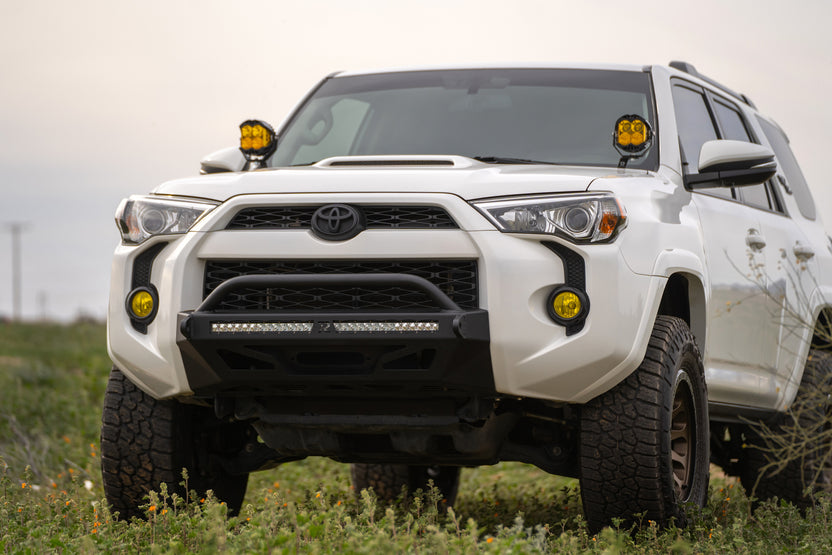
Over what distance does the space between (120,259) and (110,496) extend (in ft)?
3.40

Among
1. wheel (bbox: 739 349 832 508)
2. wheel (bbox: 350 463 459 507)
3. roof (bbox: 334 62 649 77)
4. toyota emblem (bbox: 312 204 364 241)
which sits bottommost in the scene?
wheel (bbox: 350 463 459 507)

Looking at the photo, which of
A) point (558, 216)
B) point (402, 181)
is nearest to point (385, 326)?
point (402, 181)

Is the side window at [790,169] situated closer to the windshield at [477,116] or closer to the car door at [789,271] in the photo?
the car door at [789,271]

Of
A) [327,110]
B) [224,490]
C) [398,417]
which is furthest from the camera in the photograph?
[327,110]

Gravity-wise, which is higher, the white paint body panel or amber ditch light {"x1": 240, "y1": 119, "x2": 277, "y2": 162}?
amber ditch light {"x1": 240, "y1": 119, "x2": 277, "y2": 162}

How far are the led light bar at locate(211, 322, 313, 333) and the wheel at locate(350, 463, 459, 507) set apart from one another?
3240 mm

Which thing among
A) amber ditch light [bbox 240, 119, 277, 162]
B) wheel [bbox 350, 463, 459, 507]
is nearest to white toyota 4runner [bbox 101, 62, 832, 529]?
amber ditch light [bbox 240, 119, 277, 162]

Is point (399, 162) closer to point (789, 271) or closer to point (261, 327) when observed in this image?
point (261, 327)

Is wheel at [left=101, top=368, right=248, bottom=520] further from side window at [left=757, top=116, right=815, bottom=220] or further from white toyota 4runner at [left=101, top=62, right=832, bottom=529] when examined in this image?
side window at [left=757, top=116, right=815, bottom=220]

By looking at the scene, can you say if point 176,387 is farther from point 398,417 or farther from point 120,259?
point 398,417

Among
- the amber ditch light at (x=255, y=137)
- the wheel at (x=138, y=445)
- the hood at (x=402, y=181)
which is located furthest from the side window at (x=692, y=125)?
the wheel at (x=138, y=445)

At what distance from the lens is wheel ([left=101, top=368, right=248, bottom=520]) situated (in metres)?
4.81

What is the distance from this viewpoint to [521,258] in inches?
165

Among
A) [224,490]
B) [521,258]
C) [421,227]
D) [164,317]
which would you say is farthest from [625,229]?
[224,490]
